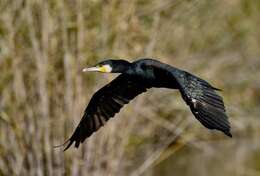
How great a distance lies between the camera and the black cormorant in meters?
6.09

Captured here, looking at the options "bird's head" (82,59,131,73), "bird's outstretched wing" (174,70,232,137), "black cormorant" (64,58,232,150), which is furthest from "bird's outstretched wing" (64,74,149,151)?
"bird's outstretched wing" (174,70,232,137)

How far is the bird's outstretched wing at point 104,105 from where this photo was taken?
23.8 feet

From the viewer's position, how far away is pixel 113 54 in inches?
337

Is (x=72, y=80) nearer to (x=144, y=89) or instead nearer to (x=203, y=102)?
(x=144, y=89)

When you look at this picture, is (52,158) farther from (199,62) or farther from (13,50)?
(199,62)

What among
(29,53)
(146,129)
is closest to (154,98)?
(146,129)

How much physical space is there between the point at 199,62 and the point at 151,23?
76.2 inches

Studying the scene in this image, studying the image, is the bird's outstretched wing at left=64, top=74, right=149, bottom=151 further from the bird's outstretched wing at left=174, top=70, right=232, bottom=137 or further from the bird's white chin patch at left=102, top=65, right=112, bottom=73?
the bird's outstretched wing at left=174, top=70, right=232, bottom=137

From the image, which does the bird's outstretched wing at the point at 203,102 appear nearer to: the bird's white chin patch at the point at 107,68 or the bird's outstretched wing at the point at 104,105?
the bird's white chin patch at the point at 107,68

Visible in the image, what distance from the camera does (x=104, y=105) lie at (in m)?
7.37

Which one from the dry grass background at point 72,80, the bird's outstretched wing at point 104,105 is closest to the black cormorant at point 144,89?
the bird's outstretched wing at point 104,105

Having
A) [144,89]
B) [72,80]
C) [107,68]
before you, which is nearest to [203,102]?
[107,68]

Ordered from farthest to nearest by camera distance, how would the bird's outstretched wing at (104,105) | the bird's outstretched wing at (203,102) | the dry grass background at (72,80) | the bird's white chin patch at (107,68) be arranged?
the dry grass background at (72,80)
the bird's outstretched wing at (104,105)
the bird's white chin patch at (107,68)
the bird's outstretched wing at (203,102)

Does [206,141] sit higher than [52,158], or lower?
lower
